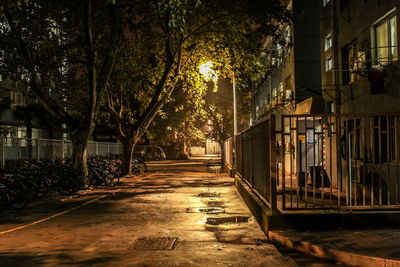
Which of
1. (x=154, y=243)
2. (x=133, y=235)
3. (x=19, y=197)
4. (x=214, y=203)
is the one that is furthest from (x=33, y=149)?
(x=154, y=243)

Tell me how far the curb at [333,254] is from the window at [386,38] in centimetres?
688

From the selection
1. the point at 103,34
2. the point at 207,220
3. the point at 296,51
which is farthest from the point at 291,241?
the point at 296,51

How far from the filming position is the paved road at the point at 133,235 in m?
6.08

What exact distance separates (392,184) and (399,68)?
3.25 meters

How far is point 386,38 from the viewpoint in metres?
12.3

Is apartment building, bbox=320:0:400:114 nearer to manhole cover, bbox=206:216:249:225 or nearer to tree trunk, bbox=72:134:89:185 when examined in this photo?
manhole cover, bbox=206:216:249:225

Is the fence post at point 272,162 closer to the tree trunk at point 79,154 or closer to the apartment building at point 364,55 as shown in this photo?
the apartment building at point 364,55

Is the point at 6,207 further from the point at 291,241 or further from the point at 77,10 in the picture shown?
the point at 77,10

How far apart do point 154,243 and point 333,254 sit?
296 cm

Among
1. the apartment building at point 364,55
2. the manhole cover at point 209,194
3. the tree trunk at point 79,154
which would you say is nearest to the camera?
the apartment building at point 364,55

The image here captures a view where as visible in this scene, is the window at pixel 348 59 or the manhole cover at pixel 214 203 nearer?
the manhole cover at pixel 214 203

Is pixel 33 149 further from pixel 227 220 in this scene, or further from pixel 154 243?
pixel 154 243

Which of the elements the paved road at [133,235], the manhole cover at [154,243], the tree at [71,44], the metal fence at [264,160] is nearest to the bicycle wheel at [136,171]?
the tree at [71,44]

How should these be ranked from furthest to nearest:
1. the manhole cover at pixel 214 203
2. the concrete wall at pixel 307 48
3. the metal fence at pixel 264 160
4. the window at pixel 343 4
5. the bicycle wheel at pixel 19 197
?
the concrete wall at pixel 307 48 → the window at pixel 343 4 → the manhole cover at pixel 214 203 → the bicycle wheel at pixel 19 197 → the metal fence at pixel 264 160
